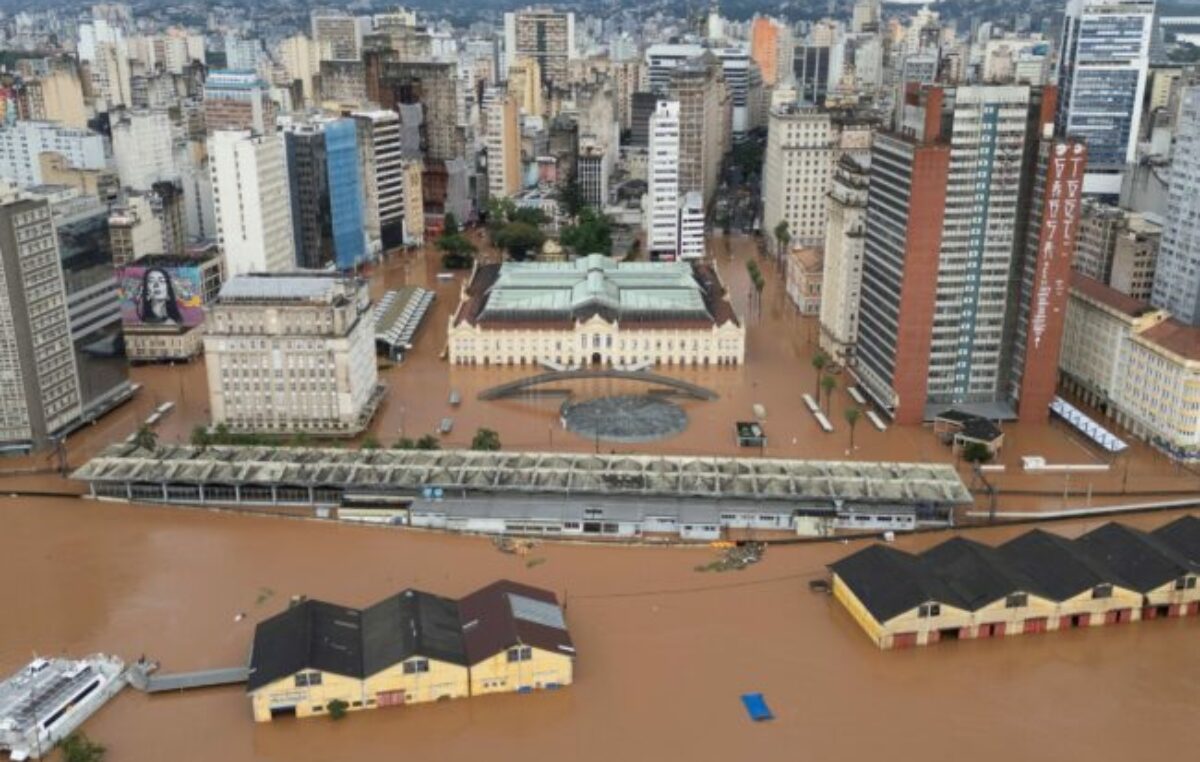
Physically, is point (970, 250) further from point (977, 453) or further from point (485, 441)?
point (485, 441)

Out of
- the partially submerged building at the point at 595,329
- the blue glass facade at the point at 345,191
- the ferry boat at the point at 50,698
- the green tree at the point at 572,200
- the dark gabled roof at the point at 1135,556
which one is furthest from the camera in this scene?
the green tree at the point at 572,200

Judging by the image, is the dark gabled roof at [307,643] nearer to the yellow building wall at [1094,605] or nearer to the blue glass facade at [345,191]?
the yellow building wall at [1094,605]

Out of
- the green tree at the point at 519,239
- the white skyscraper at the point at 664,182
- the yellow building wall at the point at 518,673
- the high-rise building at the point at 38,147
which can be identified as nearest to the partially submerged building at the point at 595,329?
the white skyscraper at the point at 664,182

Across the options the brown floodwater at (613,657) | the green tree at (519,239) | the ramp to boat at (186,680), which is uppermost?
the green tree at (519,239)

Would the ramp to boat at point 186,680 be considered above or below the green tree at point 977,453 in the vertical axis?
below

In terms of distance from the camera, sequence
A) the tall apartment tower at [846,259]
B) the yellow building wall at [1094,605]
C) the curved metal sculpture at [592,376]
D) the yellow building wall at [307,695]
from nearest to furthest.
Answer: the yellow building wall at [307,695] → the yellow building wall at [1094,605] → the curved metal sculpture at [592,376] → the tall apartment tower at [846,259]

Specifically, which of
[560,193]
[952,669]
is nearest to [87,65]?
[560,193]

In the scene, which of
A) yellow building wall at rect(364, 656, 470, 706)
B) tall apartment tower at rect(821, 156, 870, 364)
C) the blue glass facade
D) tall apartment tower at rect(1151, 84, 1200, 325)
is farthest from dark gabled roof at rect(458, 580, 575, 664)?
the blue glass facade
